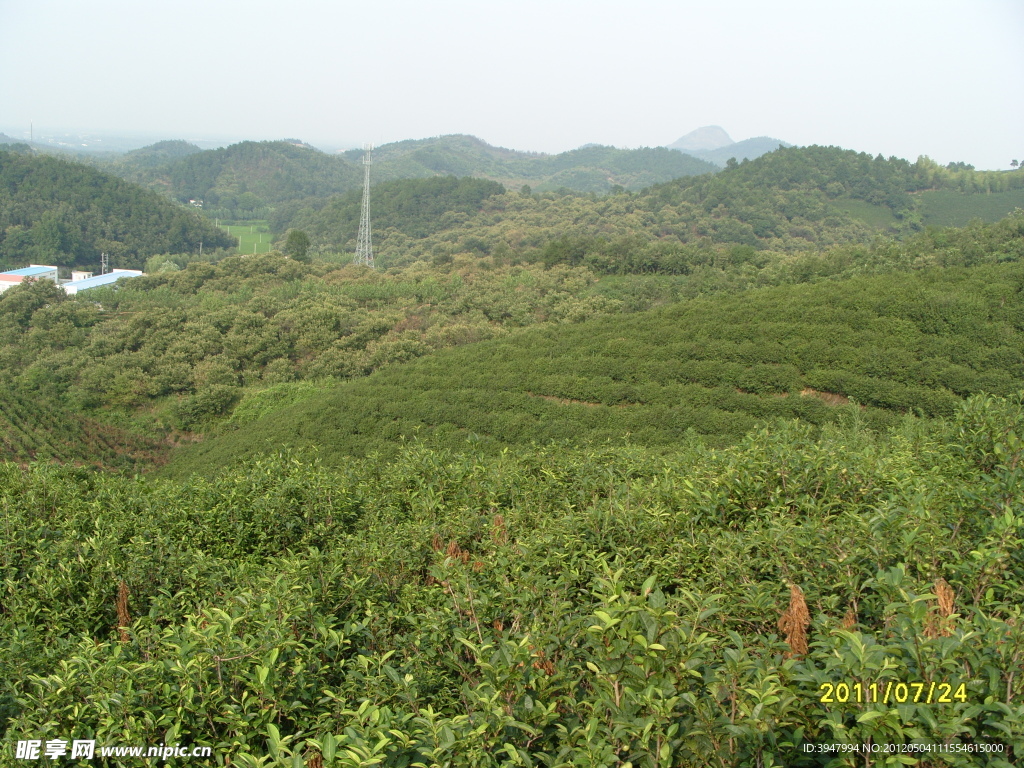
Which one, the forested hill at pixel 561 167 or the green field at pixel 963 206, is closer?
the green field at pixel 963 206

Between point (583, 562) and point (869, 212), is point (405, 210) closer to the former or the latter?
point (869, 212)

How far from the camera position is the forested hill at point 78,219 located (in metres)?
51.6

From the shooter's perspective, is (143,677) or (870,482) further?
(870,482)

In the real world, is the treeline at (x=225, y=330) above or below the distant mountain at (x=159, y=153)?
below

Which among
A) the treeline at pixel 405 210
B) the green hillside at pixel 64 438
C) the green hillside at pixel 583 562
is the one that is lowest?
the green hillside at pixel 64 438

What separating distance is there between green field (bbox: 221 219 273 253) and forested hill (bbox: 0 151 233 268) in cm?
579

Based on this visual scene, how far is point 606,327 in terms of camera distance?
19.7 meters

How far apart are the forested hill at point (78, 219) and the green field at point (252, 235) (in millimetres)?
5791

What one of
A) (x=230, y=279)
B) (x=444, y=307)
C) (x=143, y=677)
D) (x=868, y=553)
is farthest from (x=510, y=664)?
(x=230, y=279)

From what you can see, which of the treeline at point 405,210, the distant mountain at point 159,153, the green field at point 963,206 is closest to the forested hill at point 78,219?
the treeline at point 405,210

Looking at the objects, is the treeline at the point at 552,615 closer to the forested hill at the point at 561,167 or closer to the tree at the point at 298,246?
the tree at the point at 298,246

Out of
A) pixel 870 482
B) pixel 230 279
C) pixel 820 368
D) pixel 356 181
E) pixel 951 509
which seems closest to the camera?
pixel 951 509

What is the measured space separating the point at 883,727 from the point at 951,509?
2439mm

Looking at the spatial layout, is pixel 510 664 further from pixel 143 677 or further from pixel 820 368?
pixel 820 368
